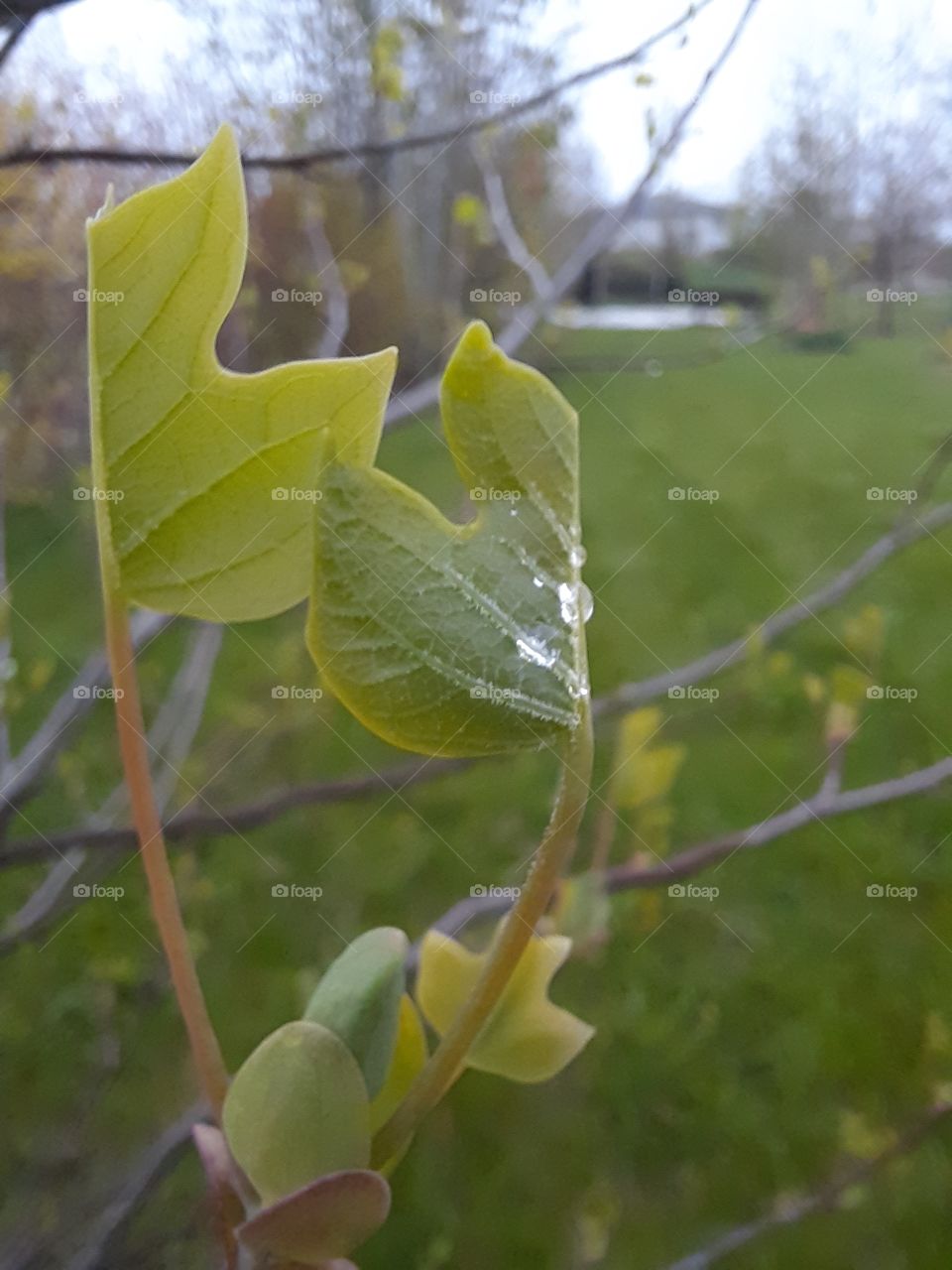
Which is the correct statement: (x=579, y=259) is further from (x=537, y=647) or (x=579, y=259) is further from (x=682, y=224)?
(x=537, y=647)

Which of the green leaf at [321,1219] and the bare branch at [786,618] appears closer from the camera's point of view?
Answer: the green leaf at [321,1219]

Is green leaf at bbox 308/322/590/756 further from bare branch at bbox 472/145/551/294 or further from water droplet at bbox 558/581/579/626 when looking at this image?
bare branch at bbox 472/145/551/294

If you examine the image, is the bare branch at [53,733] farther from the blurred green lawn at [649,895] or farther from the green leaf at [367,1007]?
the green leaf at [367,1007]

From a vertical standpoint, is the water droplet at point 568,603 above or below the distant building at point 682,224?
below

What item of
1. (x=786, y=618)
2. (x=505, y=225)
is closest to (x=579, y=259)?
(x=505, y=225)

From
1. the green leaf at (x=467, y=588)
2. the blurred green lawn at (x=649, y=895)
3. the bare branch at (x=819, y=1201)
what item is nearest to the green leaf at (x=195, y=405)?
the green leaf at (x=467, y=588)
